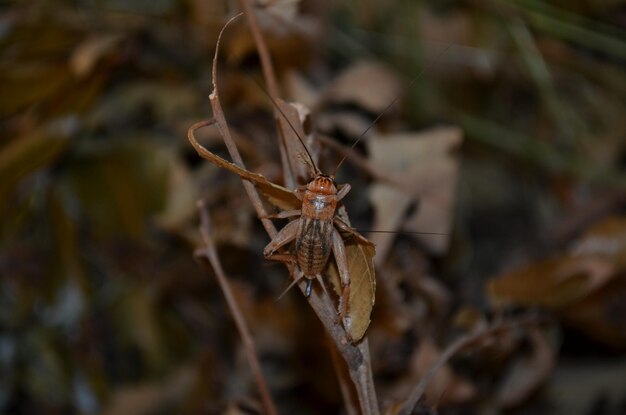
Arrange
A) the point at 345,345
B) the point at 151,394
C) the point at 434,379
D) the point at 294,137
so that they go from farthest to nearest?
the point at 151,394
the point at 434,379
the point at 294,137
the point at 345,345

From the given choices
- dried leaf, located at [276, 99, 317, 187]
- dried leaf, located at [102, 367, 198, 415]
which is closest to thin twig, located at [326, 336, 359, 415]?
dried leaf, located at [276, 99, 317, 187]

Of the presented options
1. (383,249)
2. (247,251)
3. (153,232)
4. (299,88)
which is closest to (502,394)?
(383,249)

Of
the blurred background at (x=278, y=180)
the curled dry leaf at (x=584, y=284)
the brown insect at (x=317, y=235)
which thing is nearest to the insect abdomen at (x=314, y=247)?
the brown insect at (x=317, y=235)

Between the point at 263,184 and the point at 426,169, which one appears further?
the point at 426,169

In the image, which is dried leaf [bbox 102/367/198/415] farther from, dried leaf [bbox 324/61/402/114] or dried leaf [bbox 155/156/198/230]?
dried leaf [bbox 324/61/402/114]

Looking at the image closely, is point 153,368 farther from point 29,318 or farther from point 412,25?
point 412,25

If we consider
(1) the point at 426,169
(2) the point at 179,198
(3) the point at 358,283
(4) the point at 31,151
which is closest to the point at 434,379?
(1) the point at 426,169

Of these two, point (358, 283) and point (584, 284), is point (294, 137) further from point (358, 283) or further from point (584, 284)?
point (584, 284)
